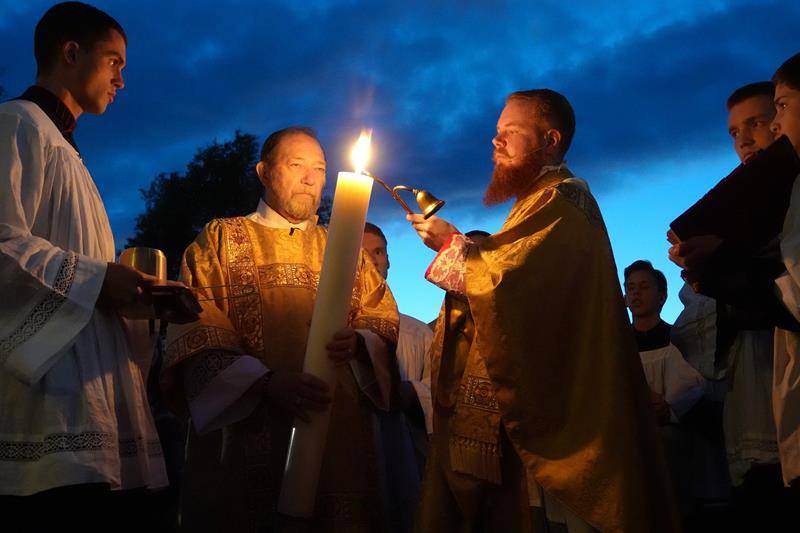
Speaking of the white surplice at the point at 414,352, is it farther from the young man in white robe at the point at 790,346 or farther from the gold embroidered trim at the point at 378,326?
the young man in white robe at the point at 790,346

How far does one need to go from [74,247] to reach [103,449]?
83cm

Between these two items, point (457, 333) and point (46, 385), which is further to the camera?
point (457, 333)

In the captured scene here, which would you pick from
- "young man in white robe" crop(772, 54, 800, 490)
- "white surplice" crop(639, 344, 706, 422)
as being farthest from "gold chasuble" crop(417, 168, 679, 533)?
"white surplice" crop(639, 344, 706, 422)

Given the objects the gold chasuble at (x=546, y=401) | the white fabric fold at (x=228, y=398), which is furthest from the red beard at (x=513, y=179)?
the white fabric fold at (x=228, y=398)

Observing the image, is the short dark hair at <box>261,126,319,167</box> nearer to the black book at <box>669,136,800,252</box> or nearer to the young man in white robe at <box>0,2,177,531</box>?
the young man in white robe at <box>0,2,177,531</box>

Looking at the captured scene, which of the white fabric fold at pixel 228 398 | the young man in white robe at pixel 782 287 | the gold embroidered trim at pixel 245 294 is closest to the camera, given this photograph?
the young man in white robe at pixel 782 287

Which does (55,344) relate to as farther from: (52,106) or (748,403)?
(748,403)

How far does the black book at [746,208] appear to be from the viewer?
340 cm

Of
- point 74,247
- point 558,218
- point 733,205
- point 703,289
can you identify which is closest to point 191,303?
point 74,247

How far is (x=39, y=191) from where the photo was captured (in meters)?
3.03

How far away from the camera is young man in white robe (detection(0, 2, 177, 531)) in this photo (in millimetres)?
2719

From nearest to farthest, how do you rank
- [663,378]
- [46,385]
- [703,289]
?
[46,385] < [703,289] < [663,378]

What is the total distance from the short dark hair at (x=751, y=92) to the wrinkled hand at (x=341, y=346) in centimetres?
281

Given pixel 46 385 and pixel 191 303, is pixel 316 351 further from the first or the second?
pixel 46 385
